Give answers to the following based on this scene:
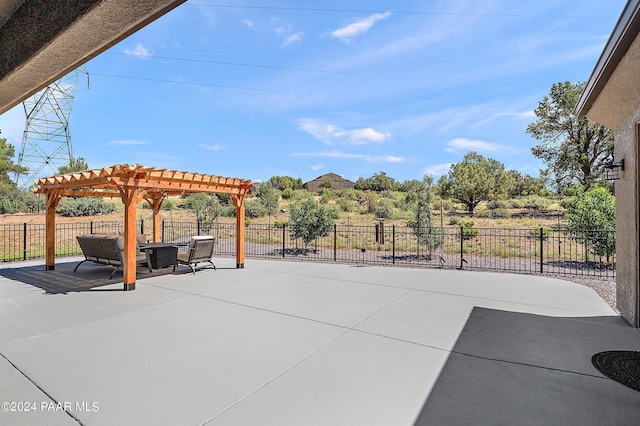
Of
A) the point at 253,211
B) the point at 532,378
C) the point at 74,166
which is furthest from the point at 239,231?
the point at 74,166

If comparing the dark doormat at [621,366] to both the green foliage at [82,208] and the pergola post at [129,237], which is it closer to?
the pergola post at [129,237]

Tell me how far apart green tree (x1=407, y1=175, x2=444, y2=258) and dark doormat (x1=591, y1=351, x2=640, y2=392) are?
297 inches

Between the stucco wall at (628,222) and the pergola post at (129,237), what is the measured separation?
8.63m

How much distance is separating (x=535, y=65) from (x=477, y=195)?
17.2 metres

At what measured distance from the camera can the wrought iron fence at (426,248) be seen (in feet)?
31.8

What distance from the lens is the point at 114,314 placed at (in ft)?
16.9

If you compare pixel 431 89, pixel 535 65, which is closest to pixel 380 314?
pixel 535 65

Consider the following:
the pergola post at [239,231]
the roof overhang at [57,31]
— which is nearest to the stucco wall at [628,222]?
the roof overhang at [57,31]

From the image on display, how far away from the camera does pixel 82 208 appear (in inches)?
832

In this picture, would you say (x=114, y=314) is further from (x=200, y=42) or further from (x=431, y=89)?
(x=431, y=89)

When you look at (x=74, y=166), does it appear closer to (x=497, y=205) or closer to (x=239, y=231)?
(x=239, y=231)

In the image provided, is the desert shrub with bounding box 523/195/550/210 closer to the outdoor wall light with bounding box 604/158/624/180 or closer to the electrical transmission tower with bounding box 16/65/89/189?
the outdoor wall light with bounding box 604/158/624/180

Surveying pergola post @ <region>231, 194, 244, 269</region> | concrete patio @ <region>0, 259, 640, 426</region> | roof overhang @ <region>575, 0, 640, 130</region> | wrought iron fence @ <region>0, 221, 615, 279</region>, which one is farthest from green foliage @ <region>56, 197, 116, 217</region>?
roof overhang @ <region>575, 0, 640, 130</region>

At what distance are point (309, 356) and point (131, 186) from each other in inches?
224
